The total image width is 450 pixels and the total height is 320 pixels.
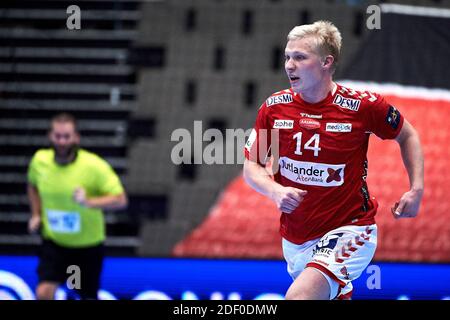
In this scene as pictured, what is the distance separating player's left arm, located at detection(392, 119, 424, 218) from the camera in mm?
3584

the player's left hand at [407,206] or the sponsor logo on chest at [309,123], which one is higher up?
the sponsor logo on chest at [309,123]

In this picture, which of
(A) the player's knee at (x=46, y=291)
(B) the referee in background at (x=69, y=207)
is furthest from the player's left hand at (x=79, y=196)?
(A) the player's knee at (x=46, y=291)

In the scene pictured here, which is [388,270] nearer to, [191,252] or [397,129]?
[191,252]

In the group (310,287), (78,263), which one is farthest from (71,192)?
(310,287)

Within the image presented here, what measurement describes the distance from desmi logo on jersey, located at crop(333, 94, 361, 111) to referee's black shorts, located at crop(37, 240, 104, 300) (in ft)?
9.14

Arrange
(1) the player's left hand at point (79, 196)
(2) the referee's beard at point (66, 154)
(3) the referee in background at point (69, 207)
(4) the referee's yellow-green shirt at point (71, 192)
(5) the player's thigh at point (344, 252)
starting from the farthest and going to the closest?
(2) the referee's beard at point (66, 154), (4) the referee's yellow-green shirt at point (71, 192), (3) the referee in background at point (69, 207), (1) the player's left hand at point (79, 196), (5) the player's thigh at point (344, 252)

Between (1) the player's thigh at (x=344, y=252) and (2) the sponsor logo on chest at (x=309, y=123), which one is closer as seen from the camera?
(1) the player's thigh at (x=344, y=252)

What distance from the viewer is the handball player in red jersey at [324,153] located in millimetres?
3664

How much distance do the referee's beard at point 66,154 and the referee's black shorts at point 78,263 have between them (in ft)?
2.17

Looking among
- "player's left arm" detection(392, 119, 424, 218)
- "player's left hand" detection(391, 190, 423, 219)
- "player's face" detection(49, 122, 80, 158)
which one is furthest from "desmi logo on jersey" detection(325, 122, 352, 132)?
"player's face" detection(49, 122, 80, 158)

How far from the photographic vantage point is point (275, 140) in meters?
3.81

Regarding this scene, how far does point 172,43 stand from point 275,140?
15.1 ft

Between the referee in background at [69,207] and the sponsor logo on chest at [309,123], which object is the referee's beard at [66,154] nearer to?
the referee in background at [69,207]

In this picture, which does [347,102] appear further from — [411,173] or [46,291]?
[46,291]
